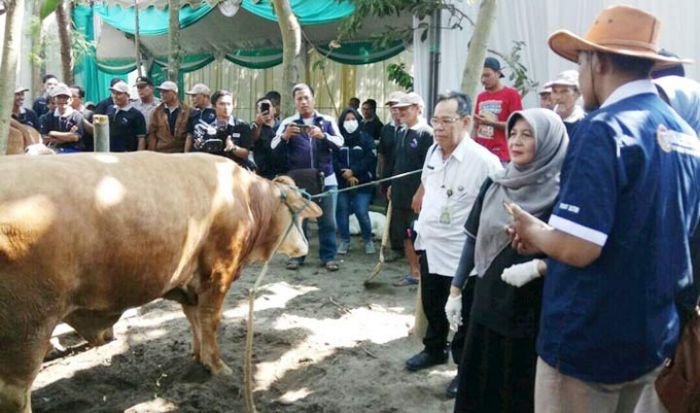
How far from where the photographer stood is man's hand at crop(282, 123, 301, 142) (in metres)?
7.09

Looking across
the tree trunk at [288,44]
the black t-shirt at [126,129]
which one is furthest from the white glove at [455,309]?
the black t-shirt at [126,129]

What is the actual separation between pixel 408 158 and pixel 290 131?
1277 mm

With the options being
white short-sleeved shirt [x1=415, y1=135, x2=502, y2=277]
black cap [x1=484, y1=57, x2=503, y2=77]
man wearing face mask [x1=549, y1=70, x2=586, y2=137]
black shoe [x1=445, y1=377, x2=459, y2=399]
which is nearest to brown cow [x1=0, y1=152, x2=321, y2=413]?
white short-sleeved shirt [x1=415, y1=135, x2=502, y2=277]

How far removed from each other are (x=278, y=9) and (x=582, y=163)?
6238mm

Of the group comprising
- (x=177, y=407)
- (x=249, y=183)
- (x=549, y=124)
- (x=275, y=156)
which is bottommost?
(x=177, y=407)

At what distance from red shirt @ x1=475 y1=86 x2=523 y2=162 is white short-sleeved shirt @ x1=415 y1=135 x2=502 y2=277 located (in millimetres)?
2224

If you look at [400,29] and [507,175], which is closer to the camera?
[507,175]

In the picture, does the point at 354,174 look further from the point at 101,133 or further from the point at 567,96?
the point at 101,133

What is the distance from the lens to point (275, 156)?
736cm

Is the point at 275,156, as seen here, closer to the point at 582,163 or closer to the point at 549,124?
the point at 549,124

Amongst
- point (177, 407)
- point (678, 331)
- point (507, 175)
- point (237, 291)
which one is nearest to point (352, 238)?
point (237, 291)

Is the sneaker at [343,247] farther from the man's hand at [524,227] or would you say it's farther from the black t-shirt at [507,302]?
the man's hand at [524,227]

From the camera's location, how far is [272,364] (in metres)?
4.75

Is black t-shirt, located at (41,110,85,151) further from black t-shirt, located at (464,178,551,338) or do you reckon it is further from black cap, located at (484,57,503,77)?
black t-shirt, located at (464,178,551,338)
